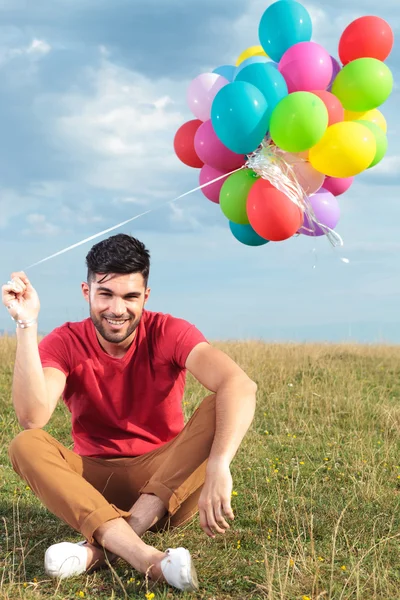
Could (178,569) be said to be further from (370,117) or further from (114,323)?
(370,117)

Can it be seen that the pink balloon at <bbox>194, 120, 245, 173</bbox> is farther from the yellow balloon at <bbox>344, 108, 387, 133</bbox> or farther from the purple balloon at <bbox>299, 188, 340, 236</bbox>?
the yellow balloon at <bbox>344, 108, 387, 133</bbox>

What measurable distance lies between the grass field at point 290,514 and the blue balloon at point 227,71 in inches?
125

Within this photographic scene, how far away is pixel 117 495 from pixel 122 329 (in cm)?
102

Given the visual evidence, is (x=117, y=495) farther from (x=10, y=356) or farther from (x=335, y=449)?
(x=10, y=356)

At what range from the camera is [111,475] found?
3.73 meters

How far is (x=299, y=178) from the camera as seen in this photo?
4.70 metres

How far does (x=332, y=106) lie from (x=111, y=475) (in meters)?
2.97

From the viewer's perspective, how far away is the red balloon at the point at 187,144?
5293 mm

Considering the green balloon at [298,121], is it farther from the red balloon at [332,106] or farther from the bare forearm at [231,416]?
the bare forearm at [231,416]

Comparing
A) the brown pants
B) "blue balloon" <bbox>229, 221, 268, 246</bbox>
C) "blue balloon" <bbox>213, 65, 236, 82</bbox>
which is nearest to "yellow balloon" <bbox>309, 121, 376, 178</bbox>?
"blue balloon" <bbox>229, 221, 268, 246</bbox>

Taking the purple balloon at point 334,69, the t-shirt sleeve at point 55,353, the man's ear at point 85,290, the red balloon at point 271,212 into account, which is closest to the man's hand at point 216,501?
the t-shirt sleeve at point 55,353

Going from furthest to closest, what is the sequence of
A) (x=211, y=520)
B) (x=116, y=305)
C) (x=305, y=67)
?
(x=305, y=67) → (x=116, y=305) → (x=211, y=520)

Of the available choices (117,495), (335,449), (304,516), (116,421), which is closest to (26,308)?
(116,421)

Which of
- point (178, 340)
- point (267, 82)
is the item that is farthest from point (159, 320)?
point (267, 82)
